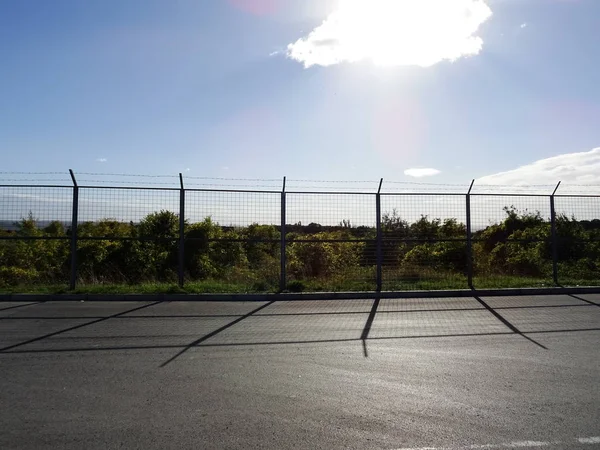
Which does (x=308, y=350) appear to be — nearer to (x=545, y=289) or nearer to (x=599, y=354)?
(x=599, y=354)

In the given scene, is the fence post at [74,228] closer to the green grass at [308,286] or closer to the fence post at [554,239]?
the green grass at [308,286]

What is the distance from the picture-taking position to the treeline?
13609mm

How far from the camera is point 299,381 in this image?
5.55m

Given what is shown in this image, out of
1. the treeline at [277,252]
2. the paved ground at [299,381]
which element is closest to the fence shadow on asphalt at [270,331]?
the paved ground at [299,381]

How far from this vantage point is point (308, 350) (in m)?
6.97

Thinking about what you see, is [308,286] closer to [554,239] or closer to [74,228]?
[74,228]

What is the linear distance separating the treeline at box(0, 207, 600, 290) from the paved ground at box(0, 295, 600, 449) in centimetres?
404

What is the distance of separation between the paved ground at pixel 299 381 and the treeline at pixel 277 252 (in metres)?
4.04

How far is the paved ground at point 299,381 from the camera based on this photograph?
4133 millimetres

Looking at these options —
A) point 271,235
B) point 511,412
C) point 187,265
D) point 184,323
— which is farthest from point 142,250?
point 511,412

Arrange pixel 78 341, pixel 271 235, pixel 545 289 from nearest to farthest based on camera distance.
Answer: pixel 78 341 < pixel 545 289 < pixel 271 235

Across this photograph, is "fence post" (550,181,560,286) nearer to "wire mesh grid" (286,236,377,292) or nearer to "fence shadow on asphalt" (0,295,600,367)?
"fence shadow on asphalt" (0,295,600,367)

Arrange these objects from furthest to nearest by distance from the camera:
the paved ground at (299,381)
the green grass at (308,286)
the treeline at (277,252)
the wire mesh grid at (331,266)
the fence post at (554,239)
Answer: the fence post at (554,239)
the treeline at (277,252)
the wire mesh grid at (331,266)
the green grass at (308,286)
the paved ground at (299,381)

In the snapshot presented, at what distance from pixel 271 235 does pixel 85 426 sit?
33.2 feet
